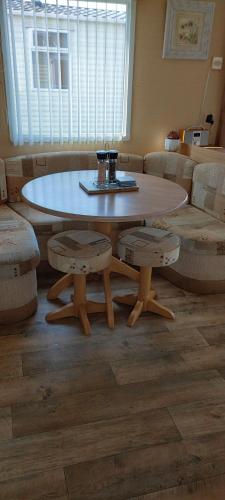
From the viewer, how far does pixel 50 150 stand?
3062 mm

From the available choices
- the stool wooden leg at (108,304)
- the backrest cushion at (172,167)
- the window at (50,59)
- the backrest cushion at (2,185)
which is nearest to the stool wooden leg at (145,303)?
the stool wooden leg at (108,304)

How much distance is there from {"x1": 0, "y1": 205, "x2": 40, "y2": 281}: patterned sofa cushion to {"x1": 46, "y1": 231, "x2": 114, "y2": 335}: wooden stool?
141mm

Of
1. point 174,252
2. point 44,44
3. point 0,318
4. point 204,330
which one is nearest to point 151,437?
point 204,330

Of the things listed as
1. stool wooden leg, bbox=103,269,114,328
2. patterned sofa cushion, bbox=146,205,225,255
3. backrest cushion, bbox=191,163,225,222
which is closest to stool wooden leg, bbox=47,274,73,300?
stool wooden leg, bbox=103,269,114,328

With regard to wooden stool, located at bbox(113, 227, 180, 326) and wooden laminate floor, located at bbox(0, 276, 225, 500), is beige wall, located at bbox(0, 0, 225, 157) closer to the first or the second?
wooden stool, located at bbox(113, 227, 180, 326)

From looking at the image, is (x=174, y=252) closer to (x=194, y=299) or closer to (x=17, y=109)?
(x=194, y=299)

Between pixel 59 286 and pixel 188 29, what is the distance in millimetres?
2397

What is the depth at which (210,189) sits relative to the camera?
279cm

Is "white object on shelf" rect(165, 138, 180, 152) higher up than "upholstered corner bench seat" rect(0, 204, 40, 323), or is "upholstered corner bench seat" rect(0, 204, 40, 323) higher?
"white object on shelf" rect(165, 138, 180, 152)

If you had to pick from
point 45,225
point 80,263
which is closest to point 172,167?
point 45,225

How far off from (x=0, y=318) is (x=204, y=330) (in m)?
1.22

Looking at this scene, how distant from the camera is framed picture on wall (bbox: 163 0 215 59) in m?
2.89

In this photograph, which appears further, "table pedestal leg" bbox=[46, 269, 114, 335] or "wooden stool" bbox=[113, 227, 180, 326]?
"table pedestal leg" bbox=[46, 269, 114, 335]

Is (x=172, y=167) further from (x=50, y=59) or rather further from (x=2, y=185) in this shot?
(x=2, y=185)
